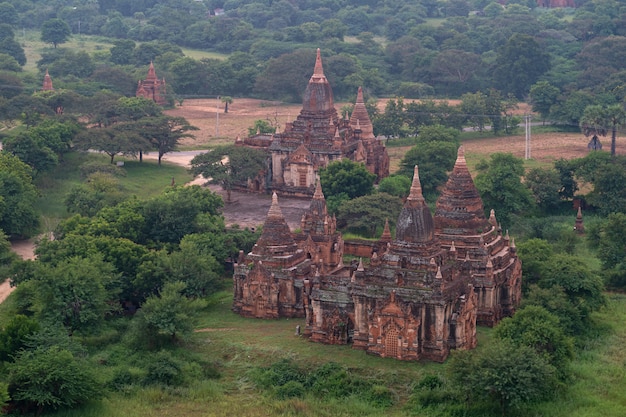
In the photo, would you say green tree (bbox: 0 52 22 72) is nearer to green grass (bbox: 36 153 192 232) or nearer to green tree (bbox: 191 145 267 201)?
green grass (bbox: 36 153 192 232)

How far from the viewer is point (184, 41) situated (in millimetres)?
163250

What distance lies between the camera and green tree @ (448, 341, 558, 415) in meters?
42.3

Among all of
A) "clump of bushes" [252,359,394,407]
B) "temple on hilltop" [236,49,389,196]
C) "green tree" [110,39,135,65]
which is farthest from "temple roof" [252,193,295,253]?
"green tree" [110,39,135,65]

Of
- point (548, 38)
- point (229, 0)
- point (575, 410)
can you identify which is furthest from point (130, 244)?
point (229, 0)

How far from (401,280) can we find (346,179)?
85.2ft

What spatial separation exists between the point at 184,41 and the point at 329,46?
2414 centimetres

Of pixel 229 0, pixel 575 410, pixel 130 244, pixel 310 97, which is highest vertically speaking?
pixel 229 0

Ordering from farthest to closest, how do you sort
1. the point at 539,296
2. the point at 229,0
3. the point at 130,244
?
the point at 229,0 < the point at 130,244 < the point at 539,296

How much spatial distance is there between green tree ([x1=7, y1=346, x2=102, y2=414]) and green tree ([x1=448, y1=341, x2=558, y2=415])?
14154 mm

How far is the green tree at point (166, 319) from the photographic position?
162 ft

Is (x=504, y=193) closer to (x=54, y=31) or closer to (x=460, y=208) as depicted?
(x=460, y=208)

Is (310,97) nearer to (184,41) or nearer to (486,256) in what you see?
(486,256)

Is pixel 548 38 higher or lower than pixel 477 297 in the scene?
higher

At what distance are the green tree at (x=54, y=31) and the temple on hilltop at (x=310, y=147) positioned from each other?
265 ft
